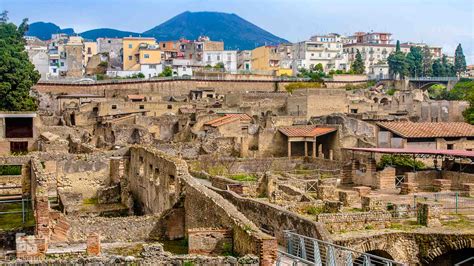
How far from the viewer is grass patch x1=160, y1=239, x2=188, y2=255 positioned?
61.6 ft

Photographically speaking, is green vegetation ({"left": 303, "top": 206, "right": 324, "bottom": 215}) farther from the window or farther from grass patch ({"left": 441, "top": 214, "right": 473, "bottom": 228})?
the window

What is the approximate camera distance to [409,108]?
242 feet

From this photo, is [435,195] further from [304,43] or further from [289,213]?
[304,43]

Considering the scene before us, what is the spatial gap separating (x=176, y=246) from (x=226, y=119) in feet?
111

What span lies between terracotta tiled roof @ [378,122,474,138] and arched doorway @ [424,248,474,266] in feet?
64.3

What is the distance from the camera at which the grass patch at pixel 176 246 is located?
18791 mm

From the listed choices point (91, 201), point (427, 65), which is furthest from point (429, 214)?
point (427, 65)

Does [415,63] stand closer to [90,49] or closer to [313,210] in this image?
[90,49]

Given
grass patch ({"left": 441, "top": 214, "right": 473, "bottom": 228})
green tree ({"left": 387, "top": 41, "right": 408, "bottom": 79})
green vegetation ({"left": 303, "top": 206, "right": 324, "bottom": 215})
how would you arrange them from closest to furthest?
1. grass patch ({"left": 441, "top": 214, "right": 473, "bottom": 228})
2. green vegetation ({"left": 303, "top": 206, "right": 324, "bottom": 215})
3. green tree ({"left": 387, "top": 41, "right": 408, "bottom": 79})

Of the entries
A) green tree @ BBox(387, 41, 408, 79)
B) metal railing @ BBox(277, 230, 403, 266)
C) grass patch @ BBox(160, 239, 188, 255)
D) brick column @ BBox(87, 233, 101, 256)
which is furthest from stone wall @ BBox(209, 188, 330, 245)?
green tree @ BBox(387, 41, 408, 79)

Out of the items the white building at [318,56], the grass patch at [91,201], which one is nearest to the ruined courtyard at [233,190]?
the grass patch at [91,201]

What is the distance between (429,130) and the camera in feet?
135

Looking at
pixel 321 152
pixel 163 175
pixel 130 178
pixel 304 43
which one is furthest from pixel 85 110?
pixel 304 43

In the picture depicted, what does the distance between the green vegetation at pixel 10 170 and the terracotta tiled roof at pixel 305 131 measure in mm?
21031
